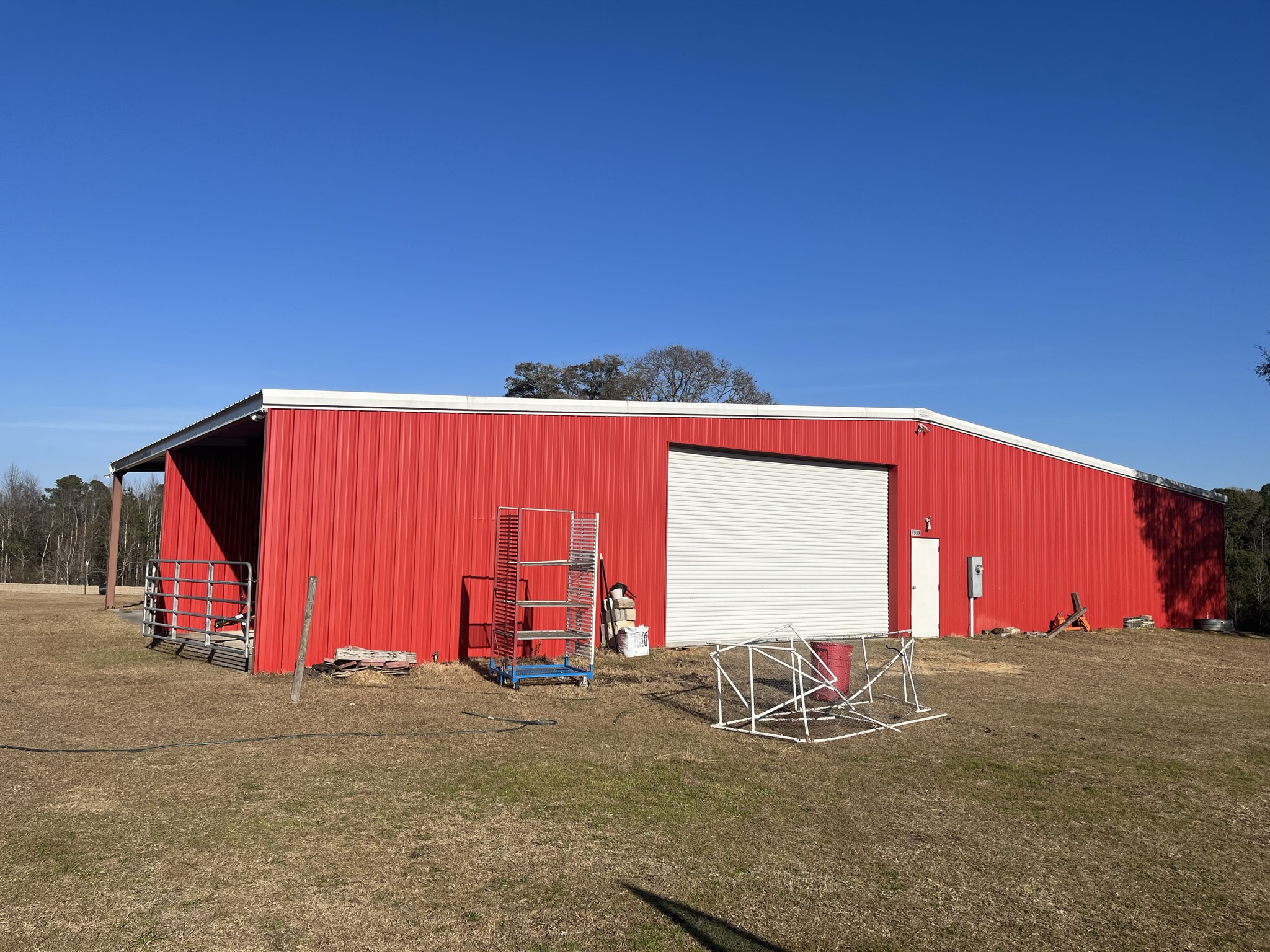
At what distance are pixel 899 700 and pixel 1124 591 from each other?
14940 millimetres

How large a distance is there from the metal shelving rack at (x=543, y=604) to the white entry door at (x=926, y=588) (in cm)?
833

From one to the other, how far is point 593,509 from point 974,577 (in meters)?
9.72

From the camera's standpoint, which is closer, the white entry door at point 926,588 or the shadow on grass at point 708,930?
the shadow on grass at point 708,930

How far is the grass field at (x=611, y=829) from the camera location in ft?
14.4

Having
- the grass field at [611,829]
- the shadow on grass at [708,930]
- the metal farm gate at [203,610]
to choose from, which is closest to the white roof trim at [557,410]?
the metal farm gate at [203,610]

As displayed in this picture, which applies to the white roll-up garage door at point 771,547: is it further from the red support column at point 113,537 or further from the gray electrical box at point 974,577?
the red support column at point 113,537

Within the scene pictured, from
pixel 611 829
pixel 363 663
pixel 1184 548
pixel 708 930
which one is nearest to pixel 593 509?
pixel 363 663

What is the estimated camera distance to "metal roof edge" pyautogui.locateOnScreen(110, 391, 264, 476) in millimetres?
12773

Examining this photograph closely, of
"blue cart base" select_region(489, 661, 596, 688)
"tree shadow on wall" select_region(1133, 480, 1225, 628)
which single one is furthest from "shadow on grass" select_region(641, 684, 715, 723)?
"tree shadow on wall" select_region(1133, 480, 1225, 628)

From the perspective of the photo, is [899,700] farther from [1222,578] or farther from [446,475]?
[1222,578]

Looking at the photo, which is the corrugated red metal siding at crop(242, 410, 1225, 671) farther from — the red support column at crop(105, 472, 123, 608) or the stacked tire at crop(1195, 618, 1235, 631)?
the red support column at crop(105, 472, 123, 608)

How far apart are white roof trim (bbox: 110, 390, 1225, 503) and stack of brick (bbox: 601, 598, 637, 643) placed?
3335 mm

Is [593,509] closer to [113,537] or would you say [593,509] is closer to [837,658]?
[837,658]

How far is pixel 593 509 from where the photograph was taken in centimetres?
1538
